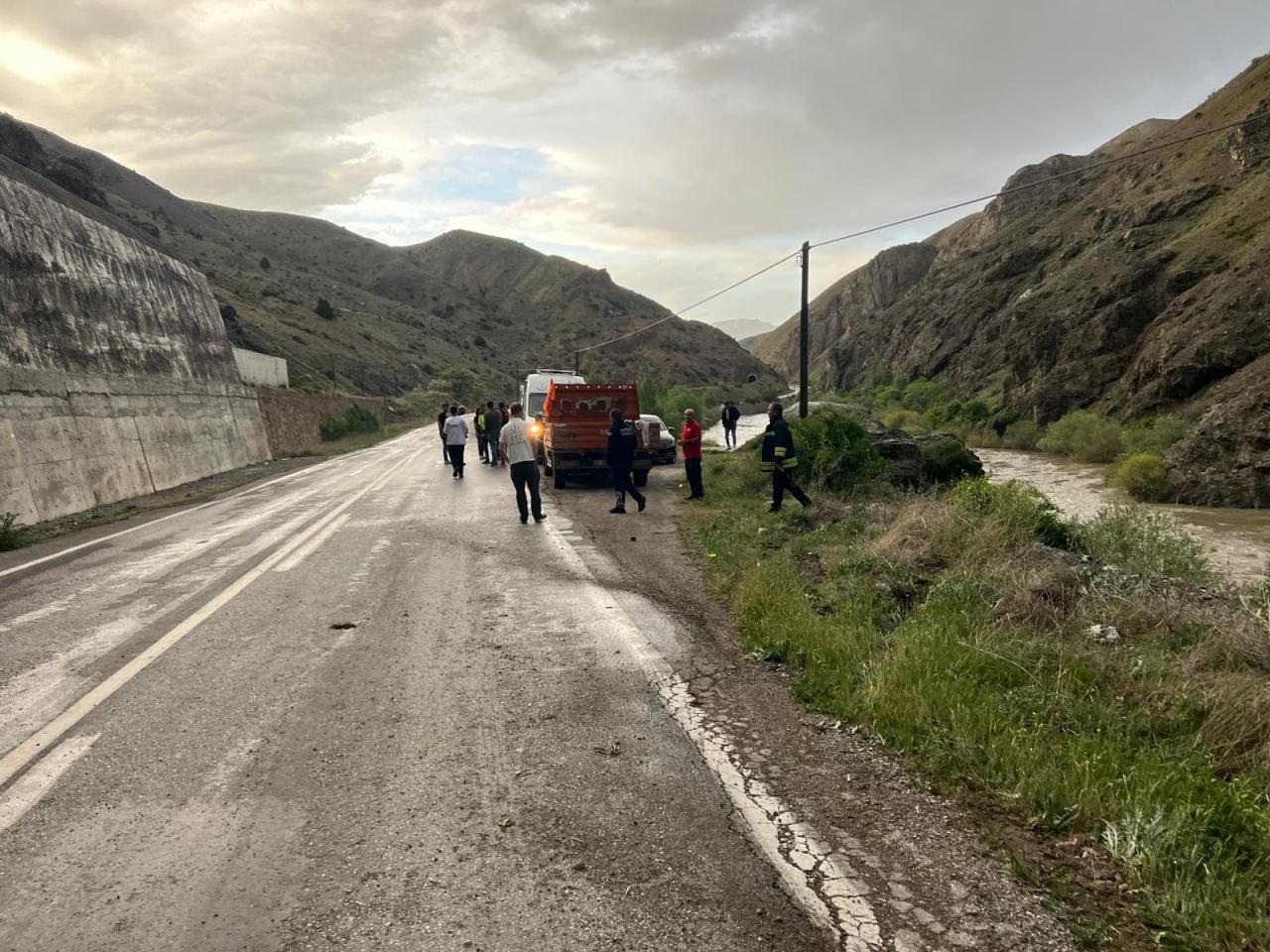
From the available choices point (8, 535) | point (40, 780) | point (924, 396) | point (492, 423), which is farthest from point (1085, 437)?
point (40, 780)

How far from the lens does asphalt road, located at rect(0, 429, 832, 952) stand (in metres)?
2.79

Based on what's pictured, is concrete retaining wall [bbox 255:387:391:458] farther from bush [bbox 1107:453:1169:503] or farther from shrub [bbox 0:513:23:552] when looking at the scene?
bush [bbox 1107:453:1169:503]

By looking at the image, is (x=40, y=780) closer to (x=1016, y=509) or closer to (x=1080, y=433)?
(x=1016, y=509)

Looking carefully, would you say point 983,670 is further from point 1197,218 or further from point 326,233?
point 326,233

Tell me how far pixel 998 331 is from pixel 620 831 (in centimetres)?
7131

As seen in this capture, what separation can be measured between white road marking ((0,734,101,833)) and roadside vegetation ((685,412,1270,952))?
4245 millimetres

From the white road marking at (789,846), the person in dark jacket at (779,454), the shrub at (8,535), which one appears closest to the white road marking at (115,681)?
the white road marking at (789,846)

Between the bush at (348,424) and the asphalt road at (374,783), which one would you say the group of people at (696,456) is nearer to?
the asphalt road at (374,783)

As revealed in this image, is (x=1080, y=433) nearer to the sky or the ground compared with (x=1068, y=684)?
nearer to the ground

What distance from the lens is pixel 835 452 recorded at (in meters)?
15.4

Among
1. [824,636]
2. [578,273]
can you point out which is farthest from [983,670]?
[578,273]

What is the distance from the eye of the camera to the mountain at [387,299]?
2623 inches

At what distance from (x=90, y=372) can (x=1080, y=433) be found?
119ft

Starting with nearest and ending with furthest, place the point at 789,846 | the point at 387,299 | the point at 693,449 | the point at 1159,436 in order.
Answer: the point at 789,846 → the point at 693,449 → the point at 1159,436 → the point at 387,299
